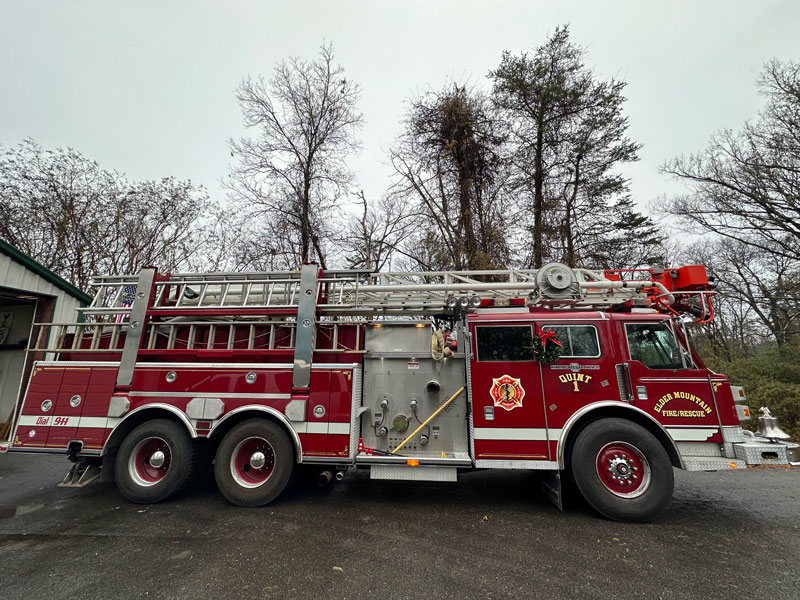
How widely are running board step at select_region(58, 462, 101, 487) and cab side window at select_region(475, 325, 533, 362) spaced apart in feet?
19.6

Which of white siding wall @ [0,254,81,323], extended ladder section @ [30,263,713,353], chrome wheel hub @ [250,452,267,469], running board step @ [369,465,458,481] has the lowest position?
running board step @ [369,465,458,481]

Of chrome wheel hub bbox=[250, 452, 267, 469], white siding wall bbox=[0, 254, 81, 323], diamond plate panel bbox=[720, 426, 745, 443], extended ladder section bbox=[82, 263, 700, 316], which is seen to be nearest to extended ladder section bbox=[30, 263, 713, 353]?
extended ladder section bbox=[82, 263, 700, 316]

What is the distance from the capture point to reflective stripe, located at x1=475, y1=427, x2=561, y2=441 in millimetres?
4590

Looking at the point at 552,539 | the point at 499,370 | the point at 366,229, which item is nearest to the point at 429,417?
the point at 499,370

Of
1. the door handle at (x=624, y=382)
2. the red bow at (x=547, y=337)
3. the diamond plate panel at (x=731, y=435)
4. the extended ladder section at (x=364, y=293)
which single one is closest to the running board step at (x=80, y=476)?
the extended ladder section at (x=364, y=293)

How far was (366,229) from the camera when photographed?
1609 cm

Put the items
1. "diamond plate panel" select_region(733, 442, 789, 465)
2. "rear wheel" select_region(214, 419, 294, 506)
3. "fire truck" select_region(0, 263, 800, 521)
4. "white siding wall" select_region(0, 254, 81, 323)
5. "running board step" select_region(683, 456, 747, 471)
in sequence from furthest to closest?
"white siding wall" select_region(0, 254, 81, 323), "rear wheel" select_region(214, 419, 294, 506), "fire truck" select_region(0, 263, 800, 521), "running board step" select_region(683, 456, 747, 471), "diamond plate panel" select_region(733, 442, 789, 465)

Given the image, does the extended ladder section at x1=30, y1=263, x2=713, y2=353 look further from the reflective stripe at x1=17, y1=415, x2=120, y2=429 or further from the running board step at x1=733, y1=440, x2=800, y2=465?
the running board step at x1=733, y1=440, x2=800, y2=465

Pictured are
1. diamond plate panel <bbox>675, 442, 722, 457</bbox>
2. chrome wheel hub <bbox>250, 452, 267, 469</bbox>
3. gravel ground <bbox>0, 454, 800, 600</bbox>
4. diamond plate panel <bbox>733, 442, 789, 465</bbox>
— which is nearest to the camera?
gravel ground <bbox>0, 454, 800, 600</bbox>

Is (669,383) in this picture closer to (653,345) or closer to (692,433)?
(653,345)

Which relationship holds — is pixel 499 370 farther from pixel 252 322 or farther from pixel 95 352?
pixel 95 352

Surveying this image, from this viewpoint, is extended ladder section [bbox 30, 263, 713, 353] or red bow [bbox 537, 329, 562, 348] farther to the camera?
extended ladder section [bbox 30, 263, 713, 353]

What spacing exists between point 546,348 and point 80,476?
696 cm

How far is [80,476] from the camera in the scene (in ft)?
16.9
